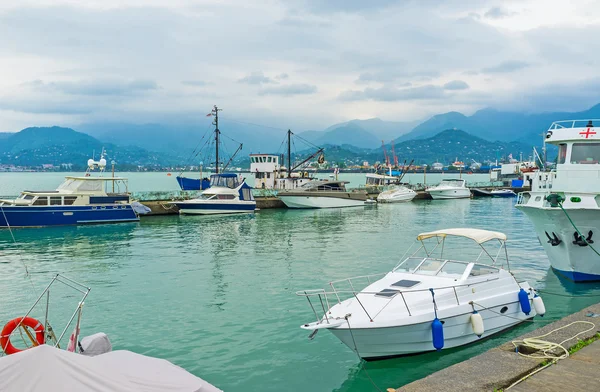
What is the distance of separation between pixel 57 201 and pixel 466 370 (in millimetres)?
41106

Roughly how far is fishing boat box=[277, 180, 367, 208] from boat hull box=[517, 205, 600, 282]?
40.4 meters

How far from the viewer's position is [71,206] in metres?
41.9

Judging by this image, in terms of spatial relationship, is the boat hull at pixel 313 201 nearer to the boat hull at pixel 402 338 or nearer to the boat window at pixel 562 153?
the boat window at pixel 562 153

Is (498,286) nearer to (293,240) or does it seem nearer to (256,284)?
(256,284)

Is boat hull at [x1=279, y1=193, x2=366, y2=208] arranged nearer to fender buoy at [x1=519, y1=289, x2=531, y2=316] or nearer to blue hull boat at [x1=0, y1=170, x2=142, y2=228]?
blue hull boat at [x1=0, y1=170, x2=142, y2=228]

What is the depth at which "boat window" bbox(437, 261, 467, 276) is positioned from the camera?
13375 millimetres

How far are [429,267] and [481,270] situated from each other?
145 centimetres

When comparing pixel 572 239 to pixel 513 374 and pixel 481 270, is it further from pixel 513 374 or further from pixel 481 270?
pixel 513 374

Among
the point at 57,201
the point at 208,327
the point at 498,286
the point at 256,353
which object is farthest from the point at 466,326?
the point at 57,201

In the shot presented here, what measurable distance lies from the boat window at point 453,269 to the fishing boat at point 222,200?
133 ft

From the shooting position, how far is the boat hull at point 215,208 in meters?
51.1

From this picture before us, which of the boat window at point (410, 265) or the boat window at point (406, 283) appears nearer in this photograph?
the boat window at point (406, 283)

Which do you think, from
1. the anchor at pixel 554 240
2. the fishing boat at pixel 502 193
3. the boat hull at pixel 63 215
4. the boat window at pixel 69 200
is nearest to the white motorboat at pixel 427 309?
the anchor at pixel 554 240

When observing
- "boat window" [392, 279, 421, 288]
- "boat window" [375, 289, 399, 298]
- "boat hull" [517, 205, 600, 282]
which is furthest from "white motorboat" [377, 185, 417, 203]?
"boat window" [375, 289, 399, 298]
